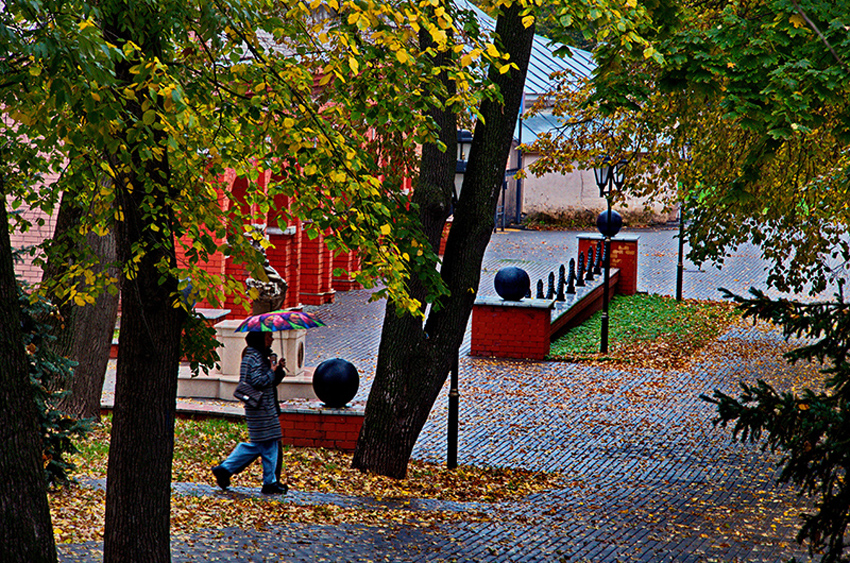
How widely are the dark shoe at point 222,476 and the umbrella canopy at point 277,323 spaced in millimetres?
1285

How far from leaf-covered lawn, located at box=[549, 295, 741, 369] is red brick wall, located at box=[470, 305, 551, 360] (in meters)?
0.45

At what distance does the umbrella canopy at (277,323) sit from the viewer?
28.2 ft

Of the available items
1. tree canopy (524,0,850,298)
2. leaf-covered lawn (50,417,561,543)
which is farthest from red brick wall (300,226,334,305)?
tree canopy (524,0,850,298)

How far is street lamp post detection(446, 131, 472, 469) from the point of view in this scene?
9.08 meters

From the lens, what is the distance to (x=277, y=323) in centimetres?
868

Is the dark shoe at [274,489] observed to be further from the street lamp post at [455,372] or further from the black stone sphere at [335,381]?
the street lamp post at [455,372]

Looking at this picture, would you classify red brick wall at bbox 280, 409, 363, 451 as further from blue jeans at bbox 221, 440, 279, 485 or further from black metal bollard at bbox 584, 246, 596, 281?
black metal bollard at bbox 584, 246, 596, 281

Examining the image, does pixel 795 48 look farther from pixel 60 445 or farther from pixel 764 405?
pixel 60 445

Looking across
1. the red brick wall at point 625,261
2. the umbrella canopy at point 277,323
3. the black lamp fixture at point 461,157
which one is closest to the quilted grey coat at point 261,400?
the umbrella canopy at point 277,323

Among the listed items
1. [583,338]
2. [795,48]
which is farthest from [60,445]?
[583,338]

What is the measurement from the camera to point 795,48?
22.0ft

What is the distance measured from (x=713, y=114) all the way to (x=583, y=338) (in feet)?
22.9

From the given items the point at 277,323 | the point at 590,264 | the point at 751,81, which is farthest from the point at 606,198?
the point at 751,81

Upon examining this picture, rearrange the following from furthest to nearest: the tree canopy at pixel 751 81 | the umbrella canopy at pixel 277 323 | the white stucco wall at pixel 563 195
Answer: the white stucco wall at pixel 563 195 < the umbrella canopy at pixel 277 323 < the tree canopy at pixel 751 81
